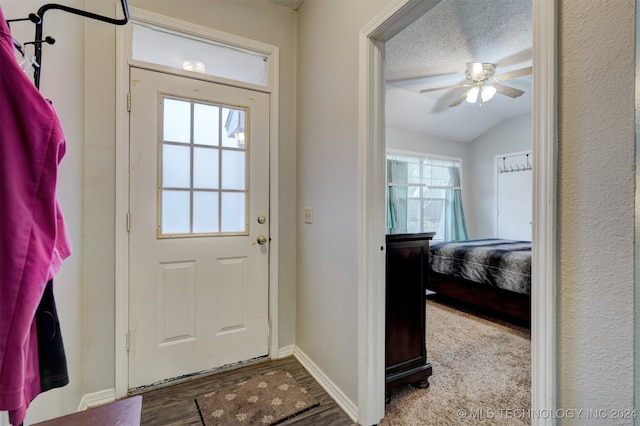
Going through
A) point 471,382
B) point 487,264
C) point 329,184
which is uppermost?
point 329,184

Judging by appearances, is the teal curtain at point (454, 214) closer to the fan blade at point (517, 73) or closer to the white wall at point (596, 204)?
the fan blade at point (517, 73)

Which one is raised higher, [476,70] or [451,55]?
[451,55]

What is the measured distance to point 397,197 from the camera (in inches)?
185

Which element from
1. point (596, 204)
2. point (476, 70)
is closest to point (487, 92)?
point (476, 70)

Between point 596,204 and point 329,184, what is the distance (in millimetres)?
1309

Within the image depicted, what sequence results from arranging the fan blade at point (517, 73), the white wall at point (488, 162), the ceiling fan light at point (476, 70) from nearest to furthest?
the fan blade at point (517, 73) < the ceiling fan light at point (476, 70) < the white wall at point (488, 162)

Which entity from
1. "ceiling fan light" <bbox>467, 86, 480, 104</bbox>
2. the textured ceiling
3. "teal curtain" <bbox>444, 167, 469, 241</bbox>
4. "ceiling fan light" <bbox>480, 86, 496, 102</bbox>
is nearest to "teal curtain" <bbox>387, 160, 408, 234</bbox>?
the textured ceiling

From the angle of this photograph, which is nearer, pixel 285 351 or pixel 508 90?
pixel 285 351

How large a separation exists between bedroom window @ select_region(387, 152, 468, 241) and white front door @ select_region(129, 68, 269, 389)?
9.51ft

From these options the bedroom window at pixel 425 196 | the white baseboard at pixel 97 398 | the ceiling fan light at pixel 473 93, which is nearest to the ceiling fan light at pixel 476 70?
the ceiling fan light at pixel 473 93

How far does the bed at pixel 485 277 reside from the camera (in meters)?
2.79

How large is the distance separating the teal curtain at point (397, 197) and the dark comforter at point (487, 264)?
0.94 m

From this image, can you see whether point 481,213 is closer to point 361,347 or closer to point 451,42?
point 451,42

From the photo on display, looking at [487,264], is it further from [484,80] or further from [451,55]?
[451,55]
